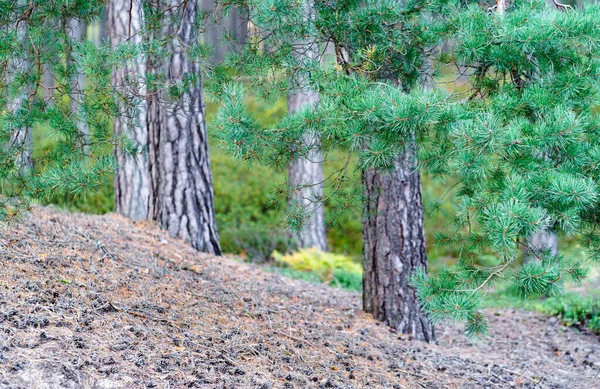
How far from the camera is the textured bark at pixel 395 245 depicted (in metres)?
5.20

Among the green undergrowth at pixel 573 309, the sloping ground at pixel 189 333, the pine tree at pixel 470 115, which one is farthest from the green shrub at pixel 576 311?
the pine tree at pixel 470 115

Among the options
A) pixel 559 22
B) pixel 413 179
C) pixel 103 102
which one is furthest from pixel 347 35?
pixel 413 179

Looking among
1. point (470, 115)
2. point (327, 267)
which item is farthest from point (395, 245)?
point (327, 267)

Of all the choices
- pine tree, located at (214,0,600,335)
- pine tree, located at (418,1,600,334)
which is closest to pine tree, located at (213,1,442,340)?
pine tree, located at (214,0,600,335)

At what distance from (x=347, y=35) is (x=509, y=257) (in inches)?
64.8

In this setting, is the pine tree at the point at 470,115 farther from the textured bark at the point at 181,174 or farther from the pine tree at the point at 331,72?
the textured bark at the point at 181,174

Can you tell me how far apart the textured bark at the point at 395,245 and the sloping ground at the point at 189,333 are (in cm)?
20

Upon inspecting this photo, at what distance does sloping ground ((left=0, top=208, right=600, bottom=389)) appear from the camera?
337 centimetres

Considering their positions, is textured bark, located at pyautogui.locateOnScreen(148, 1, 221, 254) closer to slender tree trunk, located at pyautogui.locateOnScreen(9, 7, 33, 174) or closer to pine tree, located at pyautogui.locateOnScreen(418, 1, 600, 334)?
slender tree trunk, located at pyautogui.locateOnScreen(9, 7, 33, 174)

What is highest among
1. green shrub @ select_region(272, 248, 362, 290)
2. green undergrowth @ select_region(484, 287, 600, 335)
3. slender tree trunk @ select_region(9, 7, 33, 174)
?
slender tree trunk @ select_region(9, 7, 33, 174)

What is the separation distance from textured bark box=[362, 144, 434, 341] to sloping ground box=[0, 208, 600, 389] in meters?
0.20

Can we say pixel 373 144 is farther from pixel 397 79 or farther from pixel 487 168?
pixel 397 79

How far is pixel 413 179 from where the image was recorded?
206 inches

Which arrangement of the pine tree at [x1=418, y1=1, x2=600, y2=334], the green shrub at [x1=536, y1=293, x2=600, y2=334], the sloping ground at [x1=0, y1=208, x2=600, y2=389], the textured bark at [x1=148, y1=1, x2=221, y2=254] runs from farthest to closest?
the green shrub at [x1=536, y1=293, x2=600, y2=334] → the textured bark at [x1=148, y1=1, x2=221, y2=254] → the sloping ground at [x1=0, y1=208, x2=600, y2=389] → the pine tree at [x1=418, y1=1, x2=600, y2=334]
